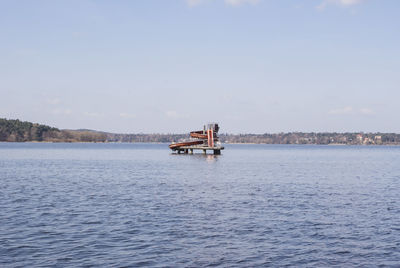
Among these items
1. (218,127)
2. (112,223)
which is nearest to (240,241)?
(112,223)

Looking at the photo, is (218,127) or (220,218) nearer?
(220,218)

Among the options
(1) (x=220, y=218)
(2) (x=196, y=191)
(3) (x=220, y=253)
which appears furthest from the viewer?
(2) (x=196, y=191)

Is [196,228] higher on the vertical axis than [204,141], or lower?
lower

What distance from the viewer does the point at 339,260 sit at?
17.1 meters

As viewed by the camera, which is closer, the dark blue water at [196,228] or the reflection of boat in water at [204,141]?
the dark blue water at [196,228]

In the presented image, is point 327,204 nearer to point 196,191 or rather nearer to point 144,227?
point 196,191

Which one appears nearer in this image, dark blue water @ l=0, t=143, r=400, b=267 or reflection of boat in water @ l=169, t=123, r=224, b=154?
dark blue water @ l=0, t=143, r=400, b=267

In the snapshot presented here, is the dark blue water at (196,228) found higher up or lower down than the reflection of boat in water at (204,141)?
lower down

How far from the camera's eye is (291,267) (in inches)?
635

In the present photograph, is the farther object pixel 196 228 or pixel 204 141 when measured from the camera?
pixel 204 141

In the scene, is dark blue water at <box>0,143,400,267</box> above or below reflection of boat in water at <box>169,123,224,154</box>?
below

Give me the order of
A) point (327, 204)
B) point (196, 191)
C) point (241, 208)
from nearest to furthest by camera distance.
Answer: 1. point (241, 208)
2. point (327, 204)
3. point (196, 191)

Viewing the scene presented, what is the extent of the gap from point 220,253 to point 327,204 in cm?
1620

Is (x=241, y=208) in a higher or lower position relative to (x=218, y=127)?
lower
